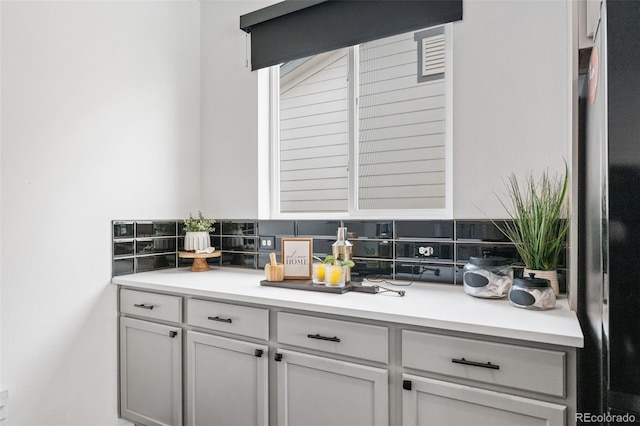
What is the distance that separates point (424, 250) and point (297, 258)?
25.1 inches

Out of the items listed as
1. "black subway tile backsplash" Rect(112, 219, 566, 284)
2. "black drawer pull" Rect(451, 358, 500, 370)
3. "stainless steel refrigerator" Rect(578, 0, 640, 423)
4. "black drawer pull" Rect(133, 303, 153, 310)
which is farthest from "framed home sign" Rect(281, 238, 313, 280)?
"stainless steel refrigerator" Rect(578, 0, 640, 423)

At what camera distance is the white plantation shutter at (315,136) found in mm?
2391

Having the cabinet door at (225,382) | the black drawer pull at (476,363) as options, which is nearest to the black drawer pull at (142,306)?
the cabinet door at (225,382)

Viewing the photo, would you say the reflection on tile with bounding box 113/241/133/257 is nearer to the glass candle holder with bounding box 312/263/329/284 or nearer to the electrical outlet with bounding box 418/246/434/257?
the glass candle holder with bounding box 312/263/329/284

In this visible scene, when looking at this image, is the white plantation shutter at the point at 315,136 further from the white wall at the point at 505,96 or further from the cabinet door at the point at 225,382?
the cabinet door at the point at 225,382

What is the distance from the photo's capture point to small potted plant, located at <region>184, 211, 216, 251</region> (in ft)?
8.07

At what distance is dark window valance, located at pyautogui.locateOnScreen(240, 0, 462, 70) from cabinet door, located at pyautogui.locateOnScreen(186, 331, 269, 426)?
1643 mm

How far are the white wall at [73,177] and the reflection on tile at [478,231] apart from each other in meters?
1.75

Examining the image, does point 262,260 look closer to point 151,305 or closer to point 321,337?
point 151,305

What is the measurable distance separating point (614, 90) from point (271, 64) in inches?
75.6

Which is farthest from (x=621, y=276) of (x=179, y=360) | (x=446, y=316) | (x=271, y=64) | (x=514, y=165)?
(x=271, y=64)

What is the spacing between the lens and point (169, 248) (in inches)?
101

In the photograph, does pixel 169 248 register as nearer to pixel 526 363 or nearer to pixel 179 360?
pixel 179 360

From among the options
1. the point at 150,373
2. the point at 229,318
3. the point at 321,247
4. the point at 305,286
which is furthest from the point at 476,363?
the point at 150,373
